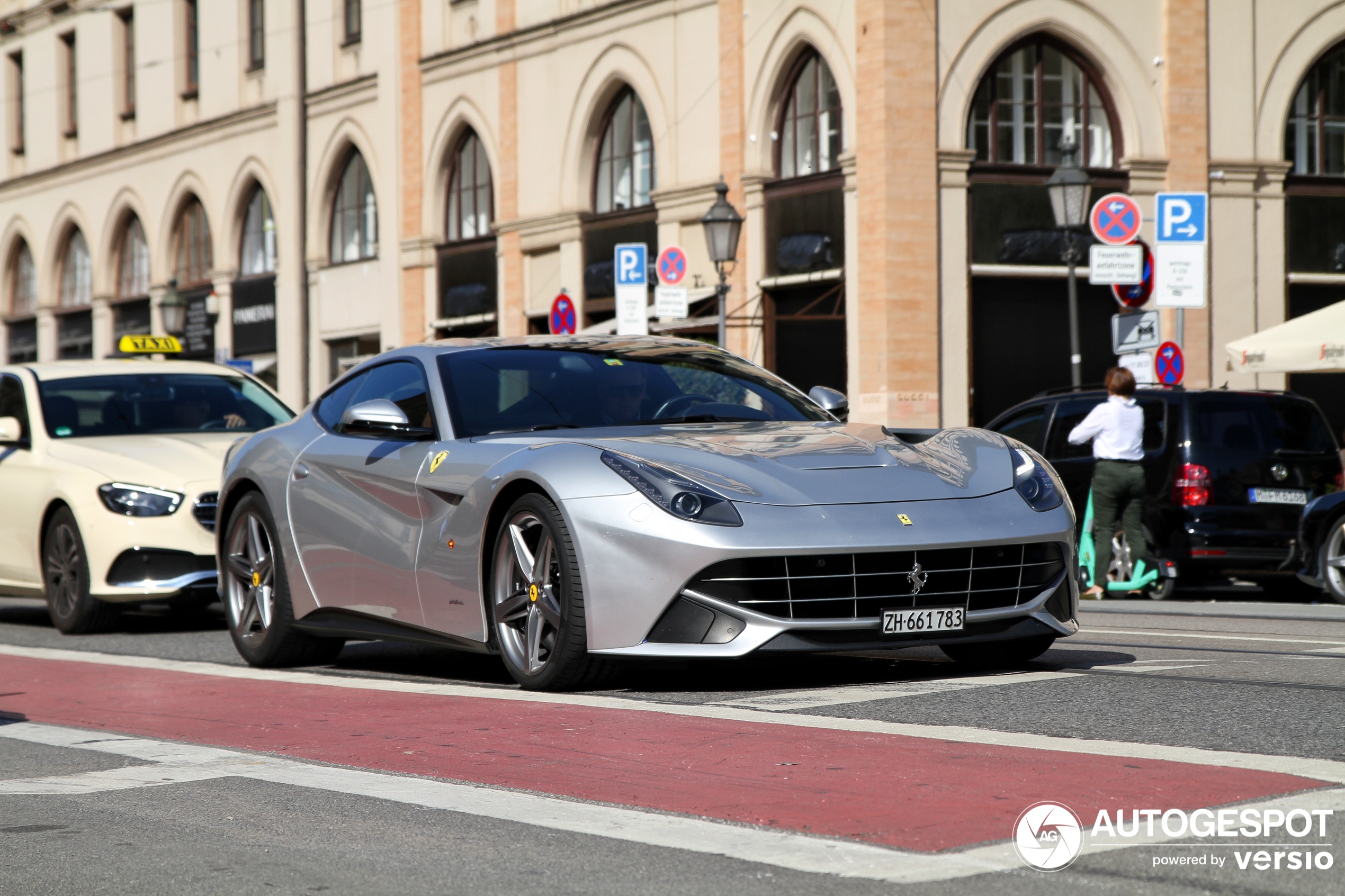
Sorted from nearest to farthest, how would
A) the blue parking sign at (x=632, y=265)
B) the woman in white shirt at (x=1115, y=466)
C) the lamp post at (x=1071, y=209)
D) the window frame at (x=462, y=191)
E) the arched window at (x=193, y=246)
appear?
the woman in white shirt at (x=1115, y=466)
the lamp post at (x=1071, y=209)
the blue parking sign at (x=632, y=265)
the window frame at (x=462, y=191)
the arched window at (x=193, y=246)

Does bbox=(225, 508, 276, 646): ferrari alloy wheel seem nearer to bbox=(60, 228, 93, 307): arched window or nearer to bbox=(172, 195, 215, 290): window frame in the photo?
bbox=(172, 195, 215, 290): window frame

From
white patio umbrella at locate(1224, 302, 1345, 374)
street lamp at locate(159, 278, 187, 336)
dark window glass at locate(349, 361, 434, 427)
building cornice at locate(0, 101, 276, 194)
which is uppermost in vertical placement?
building cornice at locate(0, 101, 276, 194)

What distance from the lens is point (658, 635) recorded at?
6.37m

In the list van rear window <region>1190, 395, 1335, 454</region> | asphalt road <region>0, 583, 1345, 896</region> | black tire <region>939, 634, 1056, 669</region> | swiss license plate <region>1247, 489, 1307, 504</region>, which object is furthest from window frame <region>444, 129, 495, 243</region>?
black tire <region>939, 634, 1056, 669</region>

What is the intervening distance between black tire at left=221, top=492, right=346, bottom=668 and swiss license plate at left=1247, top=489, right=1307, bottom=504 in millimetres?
8477

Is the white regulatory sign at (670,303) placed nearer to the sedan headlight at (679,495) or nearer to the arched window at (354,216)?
the arched window at (354,216)

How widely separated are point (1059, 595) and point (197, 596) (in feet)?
19.4

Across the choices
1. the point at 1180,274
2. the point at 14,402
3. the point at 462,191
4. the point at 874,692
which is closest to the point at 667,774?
the point at 874,692

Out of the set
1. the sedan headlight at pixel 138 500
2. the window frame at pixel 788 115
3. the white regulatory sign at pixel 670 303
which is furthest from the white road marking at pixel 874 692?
the window frame at pixel 788 115

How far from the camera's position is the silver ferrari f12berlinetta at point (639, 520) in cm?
630

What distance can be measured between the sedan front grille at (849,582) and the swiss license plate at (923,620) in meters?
0.02

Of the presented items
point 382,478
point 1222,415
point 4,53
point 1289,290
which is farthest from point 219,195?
point 382,478

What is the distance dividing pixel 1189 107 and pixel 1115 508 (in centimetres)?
1446

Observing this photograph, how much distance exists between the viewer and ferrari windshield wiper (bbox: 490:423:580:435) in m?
7.34
